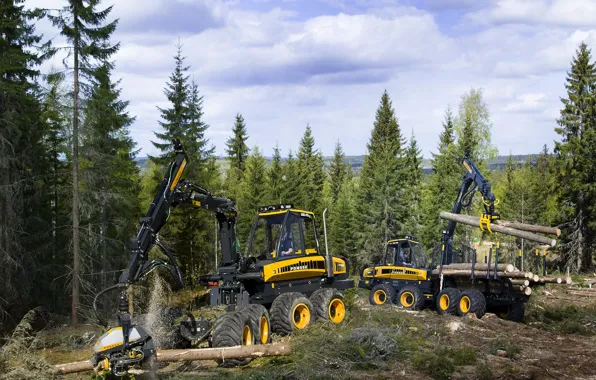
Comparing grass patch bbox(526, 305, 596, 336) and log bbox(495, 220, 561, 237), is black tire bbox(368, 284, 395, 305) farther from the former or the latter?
log bbox(495, 220, 561, 237)

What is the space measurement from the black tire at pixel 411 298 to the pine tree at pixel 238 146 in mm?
38240

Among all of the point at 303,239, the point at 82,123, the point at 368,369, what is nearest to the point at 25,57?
the point at 82,123

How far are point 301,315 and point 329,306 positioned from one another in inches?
44.1

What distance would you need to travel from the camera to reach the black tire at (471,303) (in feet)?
61.0

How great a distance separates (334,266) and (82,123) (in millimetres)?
11785

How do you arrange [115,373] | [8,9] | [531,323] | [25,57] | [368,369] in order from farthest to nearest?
[8,9], [25,57], [531,323], [368,369], [115,373]

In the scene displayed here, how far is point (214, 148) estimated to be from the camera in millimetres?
36156

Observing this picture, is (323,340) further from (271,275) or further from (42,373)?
(42,373)

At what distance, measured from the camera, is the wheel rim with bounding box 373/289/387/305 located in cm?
2206

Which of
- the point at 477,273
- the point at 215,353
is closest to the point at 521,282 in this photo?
the point at 477,273

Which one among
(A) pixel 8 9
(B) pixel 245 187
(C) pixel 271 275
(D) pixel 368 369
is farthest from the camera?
(B) pixel 245 187

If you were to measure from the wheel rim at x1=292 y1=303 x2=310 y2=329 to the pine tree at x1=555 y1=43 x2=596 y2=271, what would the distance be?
28.5 m

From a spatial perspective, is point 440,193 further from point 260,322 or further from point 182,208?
point 260,322

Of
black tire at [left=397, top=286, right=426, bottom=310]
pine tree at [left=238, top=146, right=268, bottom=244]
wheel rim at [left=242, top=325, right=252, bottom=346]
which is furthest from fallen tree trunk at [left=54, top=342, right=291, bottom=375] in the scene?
pine tree at [left=238, top=146, right=268, bottom=244]
